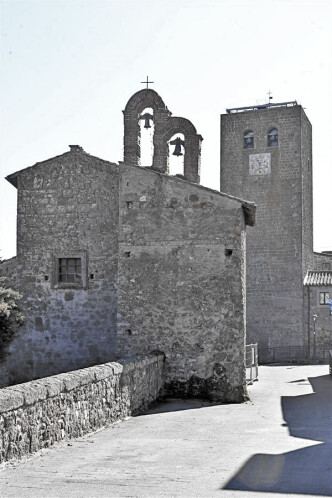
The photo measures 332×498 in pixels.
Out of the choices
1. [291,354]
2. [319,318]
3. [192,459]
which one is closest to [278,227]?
[319,318]

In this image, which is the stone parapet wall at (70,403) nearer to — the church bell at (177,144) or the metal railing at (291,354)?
the church bell at (177,144)

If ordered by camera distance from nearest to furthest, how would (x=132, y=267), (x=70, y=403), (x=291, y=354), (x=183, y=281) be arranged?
(x=70, y=403)
(x=183, y=281)
(x=132, y=267)
(x=291, y=354)

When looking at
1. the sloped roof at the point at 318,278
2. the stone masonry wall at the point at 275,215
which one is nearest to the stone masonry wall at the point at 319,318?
the sloped roof at the point at 318,278

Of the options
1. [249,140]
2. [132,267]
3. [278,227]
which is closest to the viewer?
[132,267]

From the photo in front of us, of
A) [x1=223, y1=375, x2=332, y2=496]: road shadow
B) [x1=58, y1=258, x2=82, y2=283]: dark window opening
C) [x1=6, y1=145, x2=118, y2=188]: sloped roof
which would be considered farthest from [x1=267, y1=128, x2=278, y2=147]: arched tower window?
[x1=223, y1=375, x2=332, y2=496]: road shadow

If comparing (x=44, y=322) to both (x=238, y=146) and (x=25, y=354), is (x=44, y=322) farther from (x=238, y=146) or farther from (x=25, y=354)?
(x=238, y=146)

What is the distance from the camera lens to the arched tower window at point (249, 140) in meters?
37.4

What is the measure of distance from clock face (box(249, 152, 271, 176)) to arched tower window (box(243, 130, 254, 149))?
1.95 feet

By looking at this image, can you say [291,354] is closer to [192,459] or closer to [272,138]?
[272,138]

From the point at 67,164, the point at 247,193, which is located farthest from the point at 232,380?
the point at 247,193

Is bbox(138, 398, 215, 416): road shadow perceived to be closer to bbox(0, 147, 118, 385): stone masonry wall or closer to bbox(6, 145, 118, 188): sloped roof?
bbox(0, 147, 118, 385): stone masonry wall

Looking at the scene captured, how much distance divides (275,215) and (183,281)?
23.2 meters

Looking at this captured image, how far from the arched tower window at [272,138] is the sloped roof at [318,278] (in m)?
7.63

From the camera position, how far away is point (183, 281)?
14.0m
